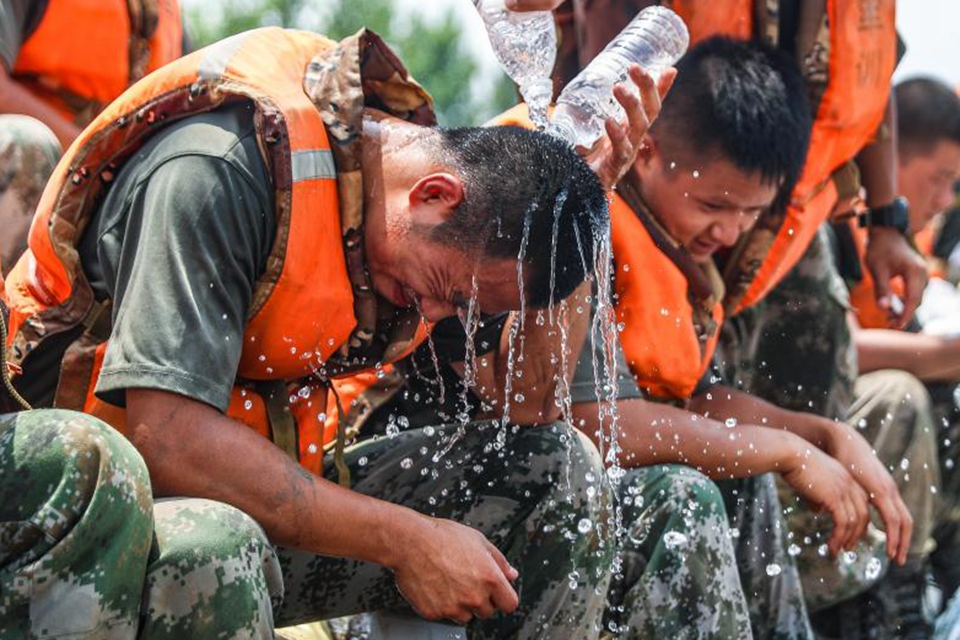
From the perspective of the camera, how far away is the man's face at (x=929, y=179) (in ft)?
21.5

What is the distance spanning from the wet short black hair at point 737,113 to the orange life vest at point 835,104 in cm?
28

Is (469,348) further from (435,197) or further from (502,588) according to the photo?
(502,588)

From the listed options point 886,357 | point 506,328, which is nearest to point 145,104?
point 506,328

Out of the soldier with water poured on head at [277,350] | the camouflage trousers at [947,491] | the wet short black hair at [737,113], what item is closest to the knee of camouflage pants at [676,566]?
the soldier with water poured on head at [277,350]

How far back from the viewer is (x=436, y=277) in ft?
11.1

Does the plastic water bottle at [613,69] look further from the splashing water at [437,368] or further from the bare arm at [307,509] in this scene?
the bare arm at [307,509]

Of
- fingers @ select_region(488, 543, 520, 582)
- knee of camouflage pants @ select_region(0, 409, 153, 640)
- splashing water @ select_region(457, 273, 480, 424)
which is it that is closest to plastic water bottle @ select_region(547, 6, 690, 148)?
splashing water @ select_region(457, 273, 480, 424)

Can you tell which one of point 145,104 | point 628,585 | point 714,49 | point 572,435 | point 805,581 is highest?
point 145,104

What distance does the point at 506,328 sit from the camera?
154 inches

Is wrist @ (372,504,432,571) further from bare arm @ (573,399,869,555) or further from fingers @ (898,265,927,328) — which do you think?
fingers @ (898,265,927,328)

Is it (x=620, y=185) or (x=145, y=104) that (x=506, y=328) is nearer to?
(x=620, y=185)

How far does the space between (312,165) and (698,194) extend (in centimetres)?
151

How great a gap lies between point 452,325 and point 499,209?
0.60m

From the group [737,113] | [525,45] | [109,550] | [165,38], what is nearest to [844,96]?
[737,113]
